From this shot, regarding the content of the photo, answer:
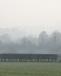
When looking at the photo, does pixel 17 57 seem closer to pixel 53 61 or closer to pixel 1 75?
pixel 53 61

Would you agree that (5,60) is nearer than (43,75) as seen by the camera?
No

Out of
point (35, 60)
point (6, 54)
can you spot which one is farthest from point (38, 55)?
point (6, 54)

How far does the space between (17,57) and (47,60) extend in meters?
3.18

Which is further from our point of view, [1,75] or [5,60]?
[5,60]

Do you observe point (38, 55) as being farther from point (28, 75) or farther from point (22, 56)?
point (28, 75)

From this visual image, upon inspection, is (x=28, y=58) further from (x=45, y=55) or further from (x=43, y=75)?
(x=43, y=75)

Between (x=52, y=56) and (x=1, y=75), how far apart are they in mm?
19792

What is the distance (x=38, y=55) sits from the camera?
38.5m

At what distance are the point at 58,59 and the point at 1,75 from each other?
19206 millimetres

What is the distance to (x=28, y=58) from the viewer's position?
38.2 metres

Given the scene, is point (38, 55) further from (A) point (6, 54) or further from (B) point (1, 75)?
(B) point (1, 75)

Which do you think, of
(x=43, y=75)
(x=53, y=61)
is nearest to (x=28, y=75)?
(x=43, y=75)

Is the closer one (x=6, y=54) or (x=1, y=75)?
(x=1, y=75)

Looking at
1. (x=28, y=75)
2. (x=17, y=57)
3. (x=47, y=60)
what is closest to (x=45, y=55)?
(x=47, y=60)
